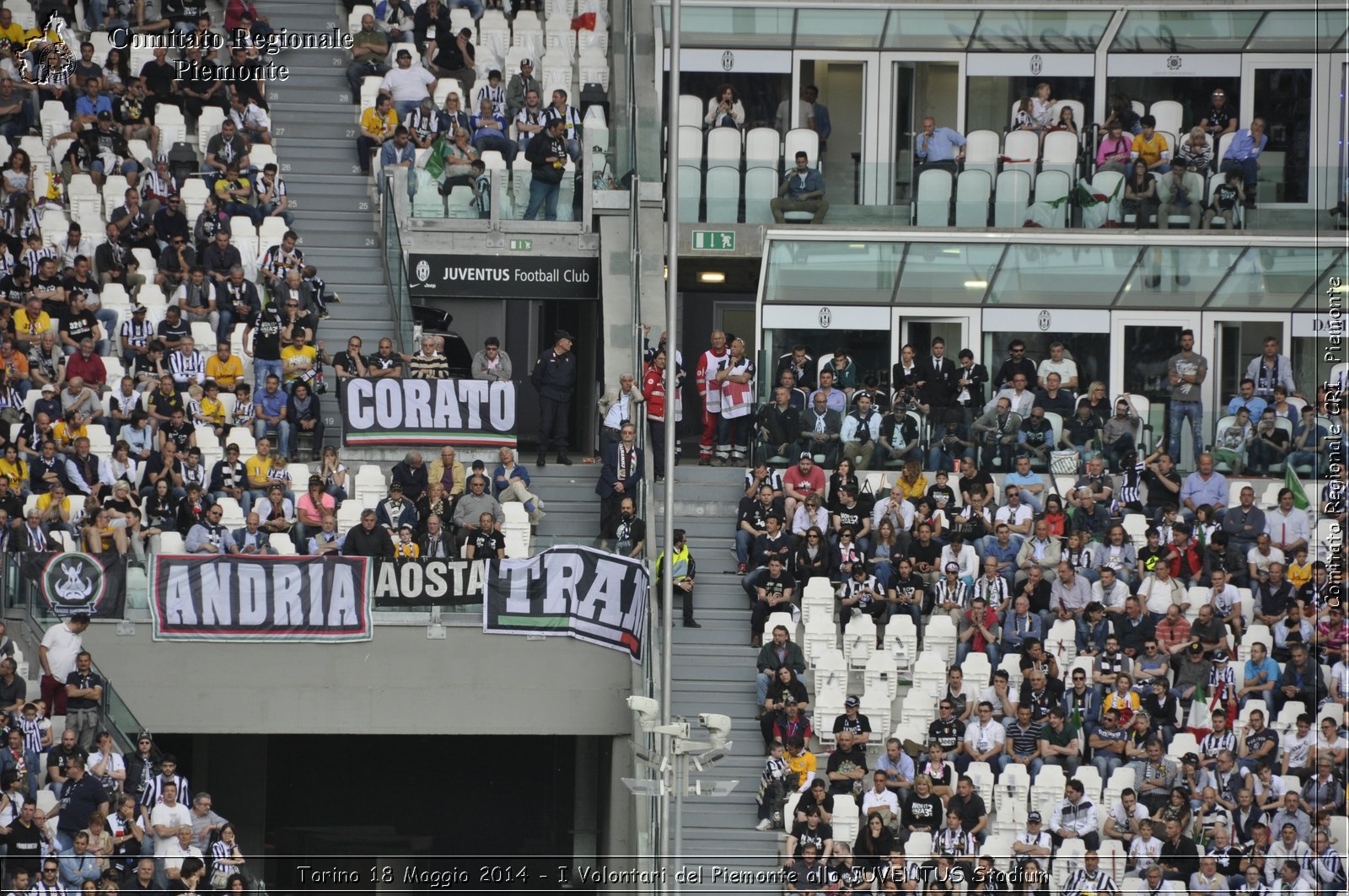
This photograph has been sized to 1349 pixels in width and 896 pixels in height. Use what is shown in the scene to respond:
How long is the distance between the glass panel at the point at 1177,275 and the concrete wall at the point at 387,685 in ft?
35.1

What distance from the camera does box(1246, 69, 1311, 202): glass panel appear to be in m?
31.2

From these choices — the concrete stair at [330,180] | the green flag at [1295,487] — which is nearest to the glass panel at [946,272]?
the green flag at [1295,487]

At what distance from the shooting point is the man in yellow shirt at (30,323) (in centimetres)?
2723

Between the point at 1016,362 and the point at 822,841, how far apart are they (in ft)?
30.0

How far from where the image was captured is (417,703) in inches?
992

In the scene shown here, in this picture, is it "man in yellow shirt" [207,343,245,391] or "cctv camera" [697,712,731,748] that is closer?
"cctv camera" [697,712,731,748]

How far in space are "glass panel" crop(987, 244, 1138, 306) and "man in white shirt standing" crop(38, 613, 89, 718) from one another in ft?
46.6

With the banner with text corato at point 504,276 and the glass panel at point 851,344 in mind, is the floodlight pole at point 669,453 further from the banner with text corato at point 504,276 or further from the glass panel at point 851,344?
the banner with text corato at point 504,276

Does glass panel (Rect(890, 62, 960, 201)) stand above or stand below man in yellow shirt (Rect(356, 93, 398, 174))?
above

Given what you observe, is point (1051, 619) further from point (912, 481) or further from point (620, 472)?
point (620, 472)

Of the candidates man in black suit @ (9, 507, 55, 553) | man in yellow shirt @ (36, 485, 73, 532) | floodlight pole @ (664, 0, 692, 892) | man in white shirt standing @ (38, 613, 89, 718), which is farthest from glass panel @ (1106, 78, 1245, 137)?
man in white shirt standing @ (38, 613, 89, 718)

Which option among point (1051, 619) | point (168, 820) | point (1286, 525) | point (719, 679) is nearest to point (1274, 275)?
point (1286, 525)

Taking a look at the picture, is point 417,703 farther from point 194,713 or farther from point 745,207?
point 745,207

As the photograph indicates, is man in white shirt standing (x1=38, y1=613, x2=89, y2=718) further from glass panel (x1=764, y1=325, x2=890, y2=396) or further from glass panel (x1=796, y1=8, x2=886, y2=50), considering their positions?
glass panel (x1=796, y1=8, x2=886, y2=50)
